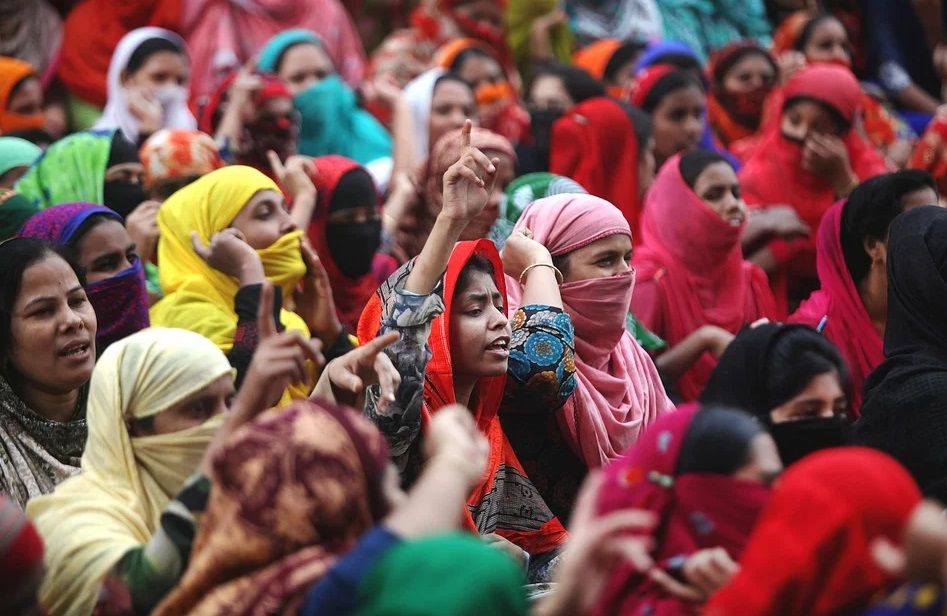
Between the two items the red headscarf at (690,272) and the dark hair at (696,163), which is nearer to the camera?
the red headscarf at (690,272)

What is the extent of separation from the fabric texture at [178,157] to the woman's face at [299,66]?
1.54 metres

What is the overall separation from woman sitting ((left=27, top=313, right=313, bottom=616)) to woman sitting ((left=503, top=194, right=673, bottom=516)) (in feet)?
3.63

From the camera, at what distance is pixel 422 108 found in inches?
299

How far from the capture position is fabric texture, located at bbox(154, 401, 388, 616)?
10.1 feet

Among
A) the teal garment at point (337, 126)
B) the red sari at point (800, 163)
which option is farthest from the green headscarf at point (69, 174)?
the red sari at point (800, 163)

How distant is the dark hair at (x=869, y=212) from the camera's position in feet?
17.6

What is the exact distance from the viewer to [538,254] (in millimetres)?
4762

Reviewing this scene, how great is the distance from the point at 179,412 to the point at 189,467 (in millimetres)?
125

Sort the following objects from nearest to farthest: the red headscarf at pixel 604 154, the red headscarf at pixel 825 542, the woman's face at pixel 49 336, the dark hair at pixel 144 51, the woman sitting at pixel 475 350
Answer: the red headscarf at pixel 825 542 < the woman sitting at pixel 475 350 < the woman's face at pixel 49 336 < the red headscarf at pixel 604 154 < the dark hair at pixel 144 51

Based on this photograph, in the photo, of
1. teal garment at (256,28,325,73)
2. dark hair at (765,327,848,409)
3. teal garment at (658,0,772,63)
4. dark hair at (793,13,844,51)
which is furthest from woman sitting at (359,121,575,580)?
teal garment at (658,0,772,63)

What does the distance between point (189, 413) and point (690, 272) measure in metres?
2.82

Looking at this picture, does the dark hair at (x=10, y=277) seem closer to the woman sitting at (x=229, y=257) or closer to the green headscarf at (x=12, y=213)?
the woman sitting at (x=229, y=257)

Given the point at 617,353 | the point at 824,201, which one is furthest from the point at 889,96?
the point at 617,353

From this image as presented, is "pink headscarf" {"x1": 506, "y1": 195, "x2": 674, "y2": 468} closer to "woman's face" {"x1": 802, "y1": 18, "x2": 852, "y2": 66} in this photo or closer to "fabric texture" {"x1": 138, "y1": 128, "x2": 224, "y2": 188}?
"fabric texture" {"x1": 138, "y1": 128, "x2": 224, "y2": 188}
